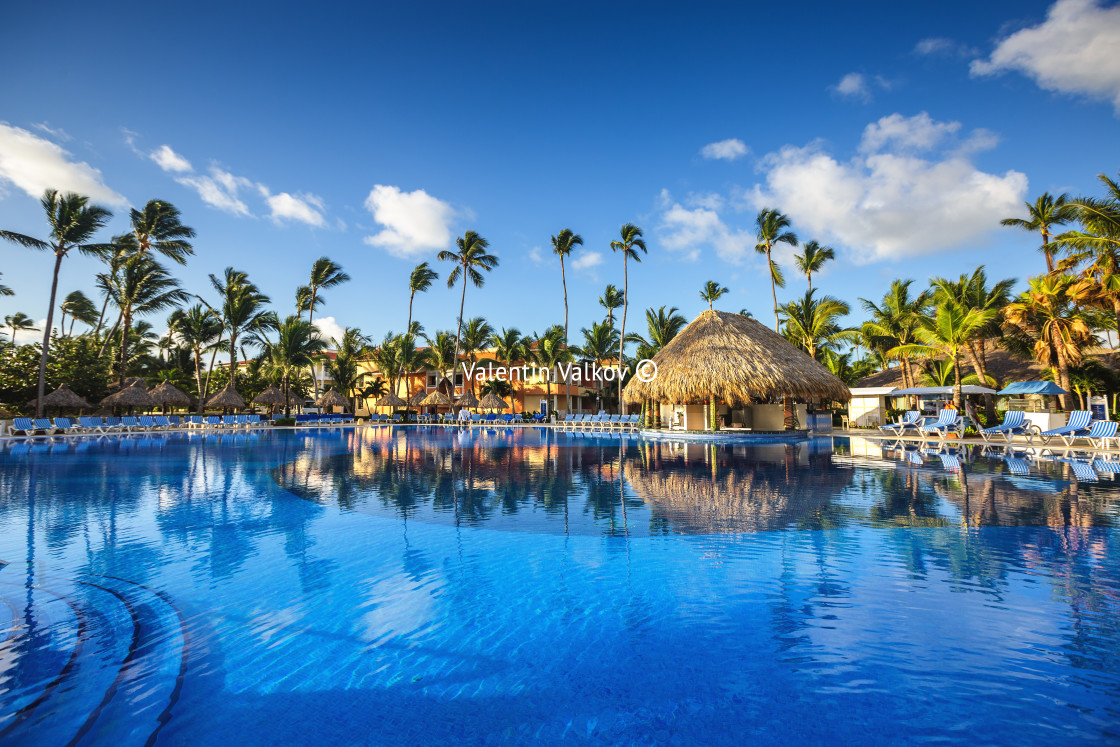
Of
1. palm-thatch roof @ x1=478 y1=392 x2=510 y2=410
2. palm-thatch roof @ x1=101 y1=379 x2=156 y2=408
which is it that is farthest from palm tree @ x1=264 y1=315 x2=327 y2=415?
palm-thatch roof @ x1=478 y1=392 x2=510 y2=410

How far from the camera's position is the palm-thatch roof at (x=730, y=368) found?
19.1 metres

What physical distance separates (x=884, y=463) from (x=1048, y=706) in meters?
9.78

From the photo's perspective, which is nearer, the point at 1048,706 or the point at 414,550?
the point at 1048,706

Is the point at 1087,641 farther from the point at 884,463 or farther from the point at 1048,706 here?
the point at 884,463

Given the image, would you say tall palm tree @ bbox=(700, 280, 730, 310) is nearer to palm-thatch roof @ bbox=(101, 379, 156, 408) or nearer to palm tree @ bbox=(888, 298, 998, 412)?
palm tree @ bbox=(888, 298, 998, 412)

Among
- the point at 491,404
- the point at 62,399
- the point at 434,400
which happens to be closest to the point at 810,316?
the point at 491,404

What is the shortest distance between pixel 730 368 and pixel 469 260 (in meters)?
20.5

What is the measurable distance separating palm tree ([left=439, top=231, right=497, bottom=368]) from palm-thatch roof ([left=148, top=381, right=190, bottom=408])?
49.6ft

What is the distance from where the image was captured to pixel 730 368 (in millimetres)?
19359

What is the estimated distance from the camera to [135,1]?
903 centimetres

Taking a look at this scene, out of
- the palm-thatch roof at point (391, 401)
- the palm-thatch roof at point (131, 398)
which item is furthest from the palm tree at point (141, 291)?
the palm-thatch roof at point (391, 401)

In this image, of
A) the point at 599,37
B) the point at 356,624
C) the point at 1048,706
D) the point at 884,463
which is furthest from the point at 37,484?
the point at 884,463

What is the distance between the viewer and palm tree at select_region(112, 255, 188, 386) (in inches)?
981

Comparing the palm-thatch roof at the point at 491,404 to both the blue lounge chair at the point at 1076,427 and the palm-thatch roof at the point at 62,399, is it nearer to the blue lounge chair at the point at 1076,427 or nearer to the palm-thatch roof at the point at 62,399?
the palm-thatch roof at the point at 62,399
